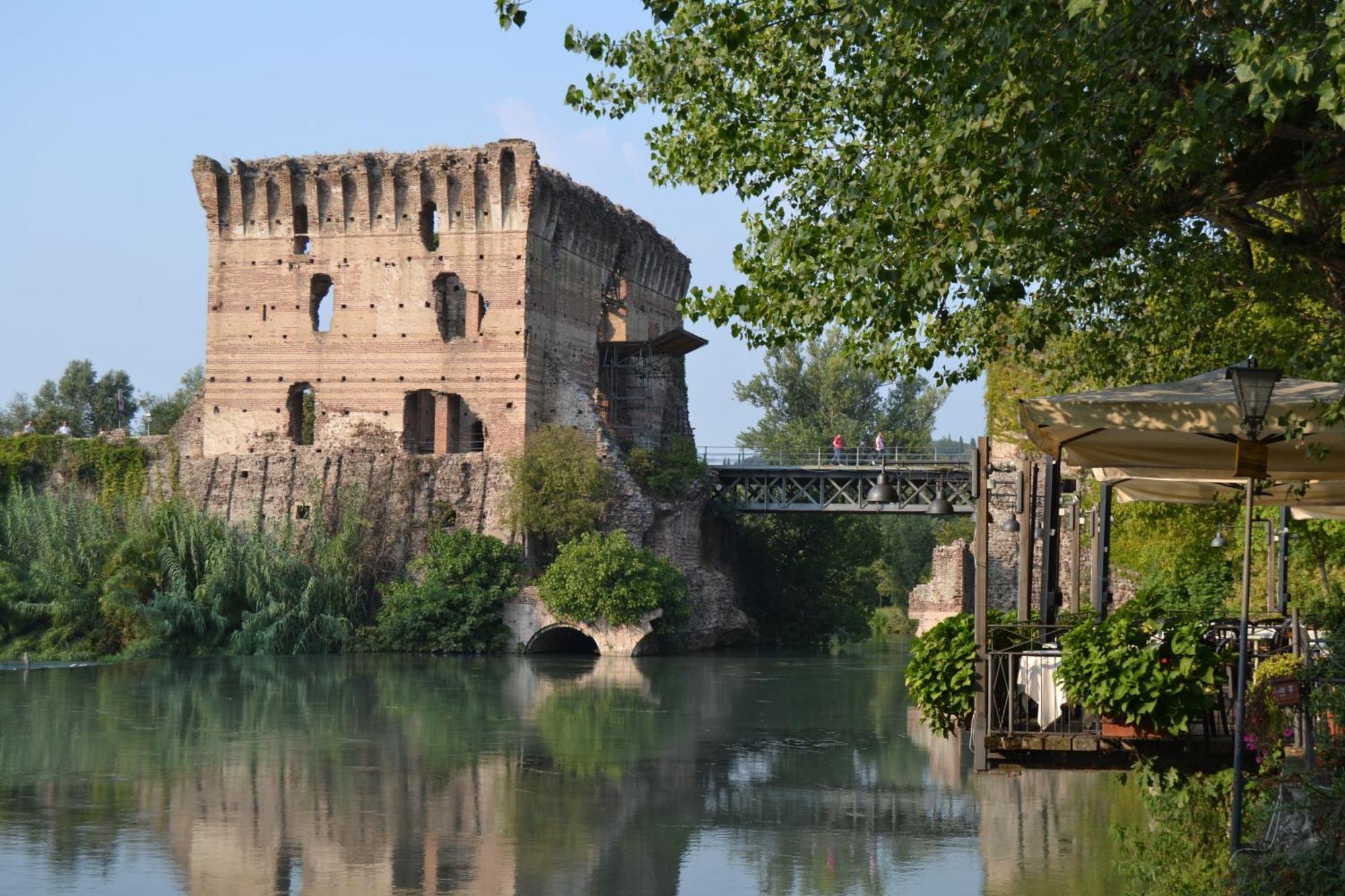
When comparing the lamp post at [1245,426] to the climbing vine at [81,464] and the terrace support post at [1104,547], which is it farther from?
the climbing vine at [81,464]

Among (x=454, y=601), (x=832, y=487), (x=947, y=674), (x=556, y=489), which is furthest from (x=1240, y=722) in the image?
(x=832, y=487)

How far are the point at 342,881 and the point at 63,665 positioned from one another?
21.8 metres

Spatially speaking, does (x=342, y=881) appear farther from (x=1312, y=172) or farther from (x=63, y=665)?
(x=63, y=665)

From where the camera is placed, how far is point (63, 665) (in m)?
31.9

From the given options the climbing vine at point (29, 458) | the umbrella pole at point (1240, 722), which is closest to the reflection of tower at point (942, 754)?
the umbrella pole at point (1240, 722)

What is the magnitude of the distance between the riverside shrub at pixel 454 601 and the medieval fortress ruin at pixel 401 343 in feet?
3.75

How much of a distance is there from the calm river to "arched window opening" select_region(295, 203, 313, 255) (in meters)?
16.2

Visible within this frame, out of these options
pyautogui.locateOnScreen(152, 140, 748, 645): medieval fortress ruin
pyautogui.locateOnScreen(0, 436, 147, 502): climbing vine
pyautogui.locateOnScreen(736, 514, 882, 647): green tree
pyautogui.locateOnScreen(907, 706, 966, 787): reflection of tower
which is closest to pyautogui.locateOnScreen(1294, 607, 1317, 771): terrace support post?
pyautogui.locateOnScreen(907, 706, 966, 787): reflection of tower

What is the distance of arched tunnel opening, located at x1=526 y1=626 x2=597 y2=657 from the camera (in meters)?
36.8

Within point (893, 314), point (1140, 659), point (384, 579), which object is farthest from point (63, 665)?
point (1140, 659)

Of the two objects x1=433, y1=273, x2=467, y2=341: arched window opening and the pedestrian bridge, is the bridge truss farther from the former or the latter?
x1=433, y1=273, x2=467, y2=341: arched window opening

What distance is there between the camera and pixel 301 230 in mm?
41094

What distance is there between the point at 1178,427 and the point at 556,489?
95.3 ft

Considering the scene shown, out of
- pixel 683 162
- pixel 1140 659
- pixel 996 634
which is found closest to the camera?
pixel 1140 659
